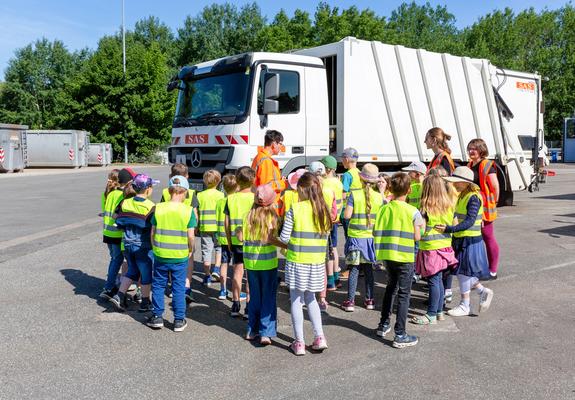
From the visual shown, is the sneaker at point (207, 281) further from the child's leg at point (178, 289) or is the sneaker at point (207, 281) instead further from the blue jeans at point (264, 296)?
the blue jeans at point (264, 296)

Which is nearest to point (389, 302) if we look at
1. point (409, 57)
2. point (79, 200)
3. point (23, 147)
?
point (409, 57)

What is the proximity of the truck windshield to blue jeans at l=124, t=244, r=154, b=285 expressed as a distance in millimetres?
3988

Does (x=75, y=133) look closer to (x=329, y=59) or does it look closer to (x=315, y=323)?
(x=329, y=59)

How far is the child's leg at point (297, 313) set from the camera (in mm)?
4480

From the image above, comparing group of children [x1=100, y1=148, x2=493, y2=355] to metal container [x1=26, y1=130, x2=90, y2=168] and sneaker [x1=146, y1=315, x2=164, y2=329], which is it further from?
metal container [x1=26, y1=130, x2=90, y2=168]

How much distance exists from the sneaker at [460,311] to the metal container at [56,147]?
110ft

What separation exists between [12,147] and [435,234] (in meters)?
29.9

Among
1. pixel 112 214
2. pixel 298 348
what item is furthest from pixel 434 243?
pixel 112 214

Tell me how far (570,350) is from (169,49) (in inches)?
3084

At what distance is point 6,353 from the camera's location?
4.48m

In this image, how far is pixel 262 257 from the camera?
461 cm

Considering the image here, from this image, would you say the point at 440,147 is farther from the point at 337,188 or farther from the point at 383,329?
the point at 383,329

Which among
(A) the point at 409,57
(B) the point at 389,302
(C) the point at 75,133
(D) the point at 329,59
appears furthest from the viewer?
(C) the point at 75,133

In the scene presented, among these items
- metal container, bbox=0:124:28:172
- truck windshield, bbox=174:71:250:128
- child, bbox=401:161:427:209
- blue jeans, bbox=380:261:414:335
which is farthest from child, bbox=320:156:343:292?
metal container, bbox=0:124:28:172
